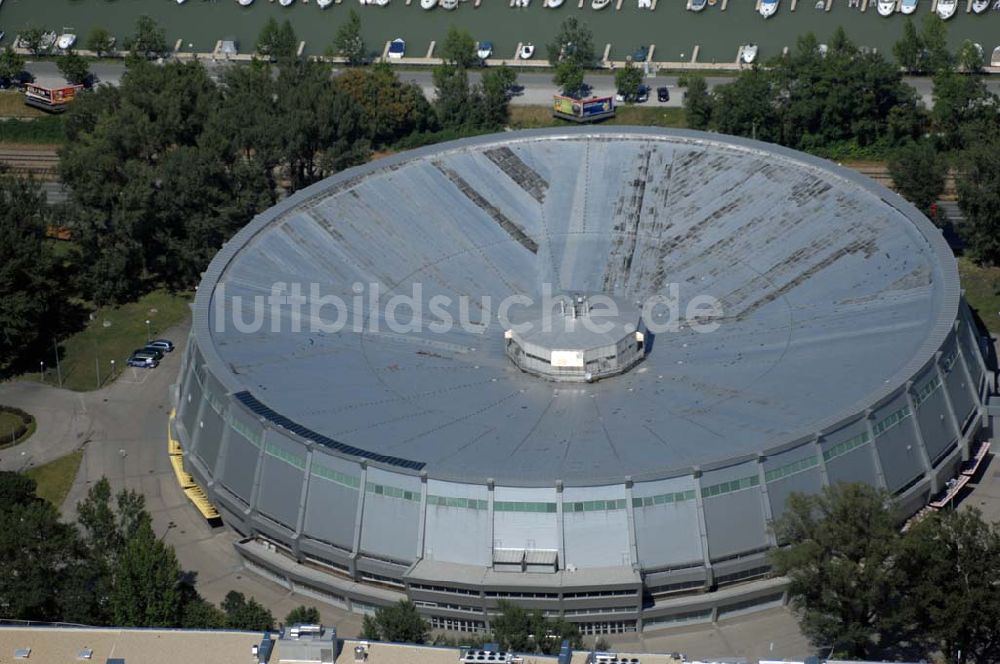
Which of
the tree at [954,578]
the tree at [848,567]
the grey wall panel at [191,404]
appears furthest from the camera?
the grey wall panel at [191,404]

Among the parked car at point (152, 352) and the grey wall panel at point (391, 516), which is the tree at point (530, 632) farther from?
the parked car at point (152, 352)

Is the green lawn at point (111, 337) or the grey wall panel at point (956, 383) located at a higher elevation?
the green lawn at point (111, 337)

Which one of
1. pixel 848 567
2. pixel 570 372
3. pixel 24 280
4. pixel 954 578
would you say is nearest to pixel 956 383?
pixel 954 578

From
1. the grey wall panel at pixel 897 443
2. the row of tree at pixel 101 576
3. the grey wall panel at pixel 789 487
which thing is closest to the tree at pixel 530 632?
the row of tree at pixel 101 576

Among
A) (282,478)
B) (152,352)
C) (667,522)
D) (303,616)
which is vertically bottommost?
(303,616)

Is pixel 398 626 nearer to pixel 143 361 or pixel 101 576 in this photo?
pixel 101 576

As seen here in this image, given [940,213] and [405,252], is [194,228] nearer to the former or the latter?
[405,252]

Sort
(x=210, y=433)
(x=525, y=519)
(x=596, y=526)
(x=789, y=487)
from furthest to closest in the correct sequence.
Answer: (x=210, y=433) < (x=789, y=487) < (x=525, y=519) < (x=596, y=526)
